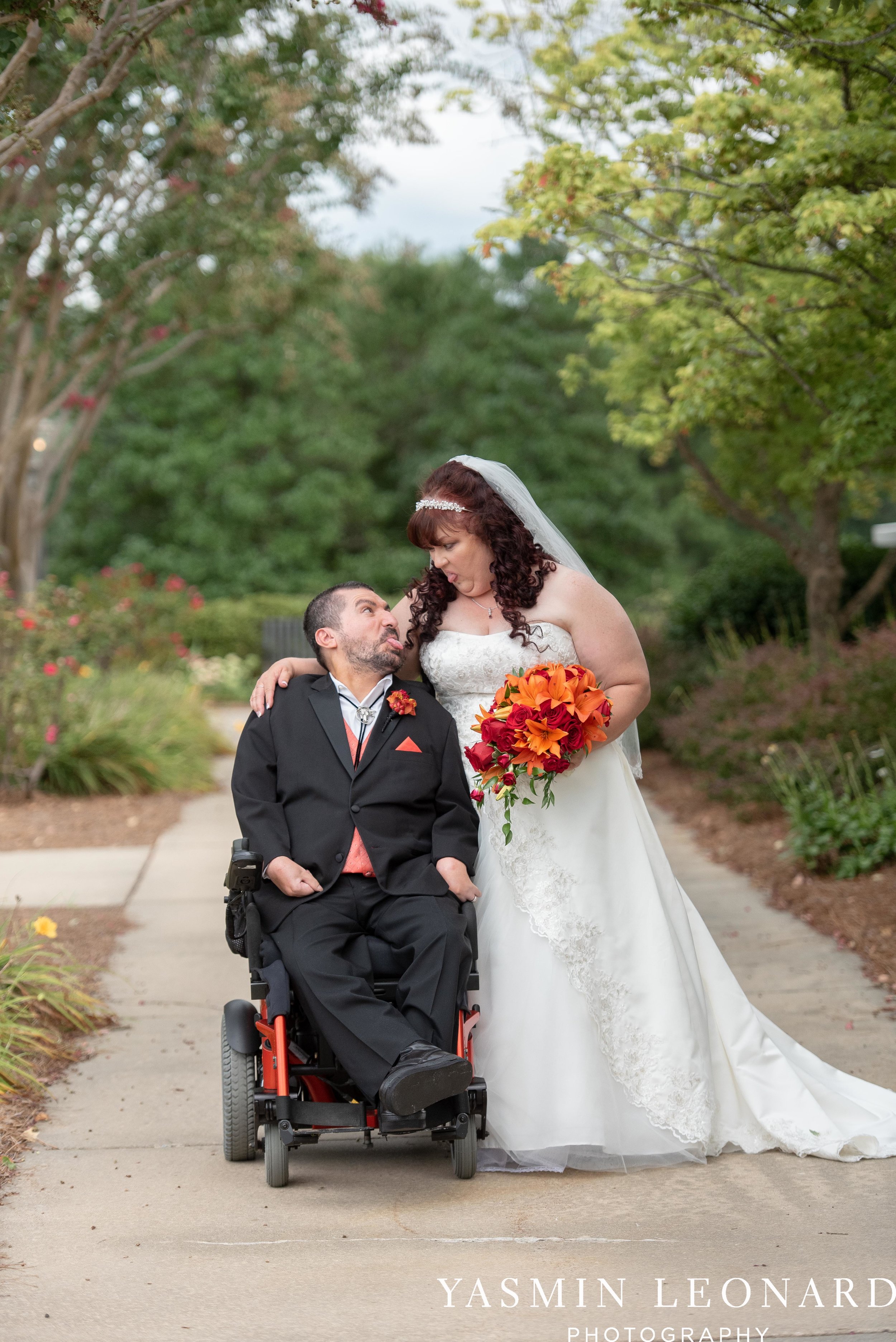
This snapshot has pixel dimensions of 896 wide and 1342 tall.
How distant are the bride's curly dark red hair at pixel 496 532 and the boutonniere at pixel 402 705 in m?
0.38

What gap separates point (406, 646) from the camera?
4.12m

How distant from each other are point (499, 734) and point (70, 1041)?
231 centimetres

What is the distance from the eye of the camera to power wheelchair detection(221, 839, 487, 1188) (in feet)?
11.2

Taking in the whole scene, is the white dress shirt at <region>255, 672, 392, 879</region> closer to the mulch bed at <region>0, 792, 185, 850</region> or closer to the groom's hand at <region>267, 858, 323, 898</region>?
the groom's hand at <region>267, 858, 323, 898</region>

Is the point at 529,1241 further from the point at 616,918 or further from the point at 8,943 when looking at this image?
the point at 8,943

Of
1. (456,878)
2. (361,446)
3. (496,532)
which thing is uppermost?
(496,532)

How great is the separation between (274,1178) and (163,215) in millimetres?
8562

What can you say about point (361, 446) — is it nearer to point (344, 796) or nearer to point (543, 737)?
point (344, 796)

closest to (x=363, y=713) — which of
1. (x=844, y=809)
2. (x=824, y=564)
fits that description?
(x=844, y=809)

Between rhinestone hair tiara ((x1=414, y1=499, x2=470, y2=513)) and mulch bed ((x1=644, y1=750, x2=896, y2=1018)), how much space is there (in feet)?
8.43

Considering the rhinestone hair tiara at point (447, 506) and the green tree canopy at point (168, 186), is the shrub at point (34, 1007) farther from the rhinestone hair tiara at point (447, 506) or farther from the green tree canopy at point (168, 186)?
the green tree canopy at point (168, 186)

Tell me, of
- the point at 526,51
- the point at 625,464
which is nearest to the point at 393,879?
the point at 526,51

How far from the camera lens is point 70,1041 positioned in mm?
Result: 4812

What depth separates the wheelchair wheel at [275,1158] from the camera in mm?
3496
